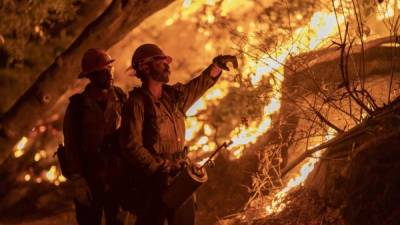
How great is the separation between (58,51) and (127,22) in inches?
71.3

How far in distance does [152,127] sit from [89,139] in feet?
3.24

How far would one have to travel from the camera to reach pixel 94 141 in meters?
5.25

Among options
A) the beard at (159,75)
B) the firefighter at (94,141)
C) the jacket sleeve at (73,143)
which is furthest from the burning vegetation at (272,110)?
the jacket sleeve at (73,143)

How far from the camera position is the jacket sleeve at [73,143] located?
17.1ft

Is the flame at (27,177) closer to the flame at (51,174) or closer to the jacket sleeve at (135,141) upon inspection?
the flame at (51,174)

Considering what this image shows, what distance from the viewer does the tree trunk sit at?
24.3 feet

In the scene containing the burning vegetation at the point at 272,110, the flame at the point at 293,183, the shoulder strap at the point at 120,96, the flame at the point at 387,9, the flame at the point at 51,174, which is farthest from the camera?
the flame at the point at 51,174

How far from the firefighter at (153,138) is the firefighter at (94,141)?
675mm

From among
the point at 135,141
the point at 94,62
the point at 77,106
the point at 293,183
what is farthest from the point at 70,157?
the point at 293,183

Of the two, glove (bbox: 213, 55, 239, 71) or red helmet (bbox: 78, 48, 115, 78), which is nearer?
glove (bbox: 213, 55, 239, 71)

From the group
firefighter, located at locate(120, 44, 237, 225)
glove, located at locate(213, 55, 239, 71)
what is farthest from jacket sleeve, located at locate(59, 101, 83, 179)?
glove, located at locate(213, 55, 239, 71)

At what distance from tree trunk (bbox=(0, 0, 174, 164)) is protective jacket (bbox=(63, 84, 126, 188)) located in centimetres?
227

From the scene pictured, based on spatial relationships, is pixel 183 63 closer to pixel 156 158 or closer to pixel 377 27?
pixel 377 27

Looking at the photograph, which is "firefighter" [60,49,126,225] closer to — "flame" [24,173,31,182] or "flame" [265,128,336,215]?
"flame" [265,128,336,215]
